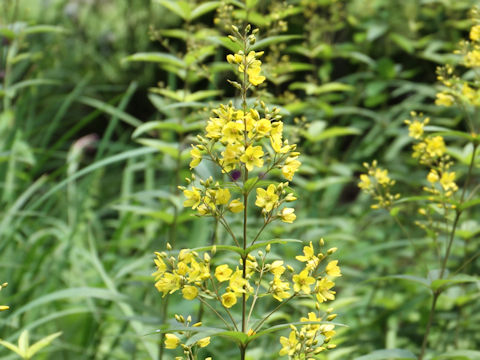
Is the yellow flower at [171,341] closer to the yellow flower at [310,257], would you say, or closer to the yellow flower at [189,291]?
the yellow flower at [189,291]

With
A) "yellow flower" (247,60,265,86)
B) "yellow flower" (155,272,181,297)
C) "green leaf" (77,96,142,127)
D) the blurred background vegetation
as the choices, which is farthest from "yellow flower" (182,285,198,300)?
"green leaf" (77,96,142,127)

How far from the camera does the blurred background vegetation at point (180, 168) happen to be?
2096 mm

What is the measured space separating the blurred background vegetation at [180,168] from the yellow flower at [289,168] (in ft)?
1.18

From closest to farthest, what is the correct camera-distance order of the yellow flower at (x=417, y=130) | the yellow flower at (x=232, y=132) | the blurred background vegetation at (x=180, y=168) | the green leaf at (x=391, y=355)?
the yellow flower at (x=232, y=132)
the green leaf at (x=391, y=355)
the yellow flower at (x=417, y=130)
the blurred background vegetation at (x=180, y=168)

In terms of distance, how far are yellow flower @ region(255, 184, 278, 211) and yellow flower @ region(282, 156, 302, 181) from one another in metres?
0.04

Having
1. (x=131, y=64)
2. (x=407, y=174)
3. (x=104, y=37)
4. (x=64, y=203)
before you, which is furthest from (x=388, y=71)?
(x=104, y=37)

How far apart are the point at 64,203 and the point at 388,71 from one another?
6.26ft

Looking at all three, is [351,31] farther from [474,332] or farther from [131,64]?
[474,332]

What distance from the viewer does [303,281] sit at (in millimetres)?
1122

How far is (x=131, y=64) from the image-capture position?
452 cm

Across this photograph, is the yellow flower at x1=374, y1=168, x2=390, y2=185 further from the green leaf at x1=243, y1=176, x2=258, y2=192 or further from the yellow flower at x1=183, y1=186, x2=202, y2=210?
the yellow flower at x1=183, y1=186, x2=202, y2=210

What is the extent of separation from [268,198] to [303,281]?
0.17 metres

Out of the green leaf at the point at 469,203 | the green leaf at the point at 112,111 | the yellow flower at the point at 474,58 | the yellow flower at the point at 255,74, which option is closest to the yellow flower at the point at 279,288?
the yellow flower at the point at 255,74

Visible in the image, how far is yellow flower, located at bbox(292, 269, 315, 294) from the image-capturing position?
1.11 m
